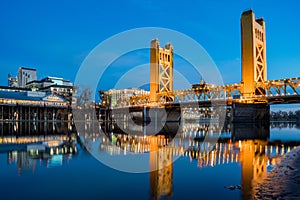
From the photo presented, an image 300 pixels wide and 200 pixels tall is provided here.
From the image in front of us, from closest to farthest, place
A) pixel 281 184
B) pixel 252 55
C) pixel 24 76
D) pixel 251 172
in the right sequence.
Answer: pixel 281 184, pixel 251 172, pixel 252 55, pixel 24 76

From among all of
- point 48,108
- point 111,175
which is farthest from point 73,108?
point 111,175

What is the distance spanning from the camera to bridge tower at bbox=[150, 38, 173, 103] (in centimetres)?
8225

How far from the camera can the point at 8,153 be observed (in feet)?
48.3

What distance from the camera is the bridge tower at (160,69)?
270ft

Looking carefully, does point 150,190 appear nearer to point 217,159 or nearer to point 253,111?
point 217,159

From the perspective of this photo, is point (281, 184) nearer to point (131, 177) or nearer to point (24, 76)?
point (131, 177)

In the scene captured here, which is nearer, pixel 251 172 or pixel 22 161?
pixel 251 172

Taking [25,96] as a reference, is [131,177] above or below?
below

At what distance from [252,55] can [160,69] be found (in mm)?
34023

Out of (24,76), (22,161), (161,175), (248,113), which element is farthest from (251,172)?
(24,76)

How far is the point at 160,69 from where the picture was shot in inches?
3469

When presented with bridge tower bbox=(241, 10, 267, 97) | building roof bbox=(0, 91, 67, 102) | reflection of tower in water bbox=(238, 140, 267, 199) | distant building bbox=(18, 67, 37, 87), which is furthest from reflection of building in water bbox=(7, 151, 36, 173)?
distant building bbox=(18, 67, 37, 87)

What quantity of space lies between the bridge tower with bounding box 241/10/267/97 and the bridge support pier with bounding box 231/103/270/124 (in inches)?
108

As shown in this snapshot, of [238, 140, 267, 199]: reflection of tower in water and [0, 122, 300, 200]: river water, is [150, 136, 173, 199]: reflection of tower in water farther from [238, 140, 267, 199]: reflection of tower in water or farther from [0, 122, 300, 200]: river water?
[238, 140, 267, 199]: reflection of tower in water
